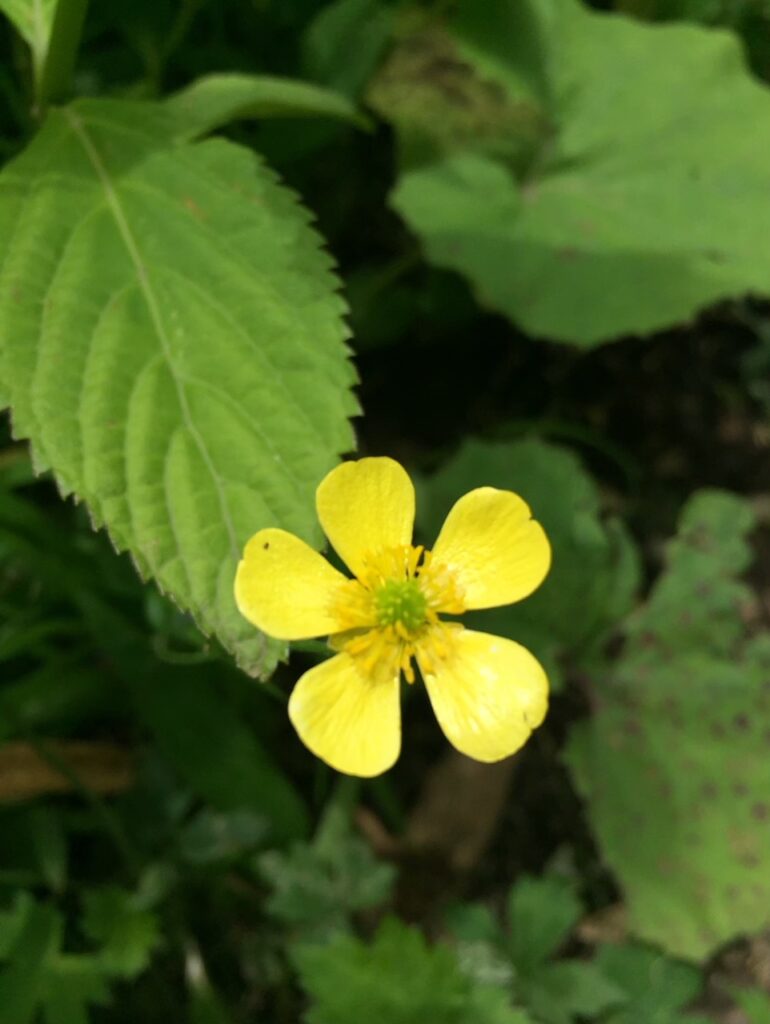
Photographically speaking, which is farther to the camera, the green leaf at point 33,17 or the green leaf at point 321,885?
the green leaf at point 321,885

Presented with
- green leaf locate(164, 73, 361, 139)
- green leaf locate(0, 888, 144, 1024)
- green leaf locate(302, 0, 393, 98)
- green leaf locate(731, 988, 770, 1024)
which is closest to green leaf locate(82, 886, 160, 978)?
green leaf locate(0, 888, 144, 1024)

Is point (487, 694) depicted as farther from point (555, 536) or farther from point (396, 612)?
point (555, 536)

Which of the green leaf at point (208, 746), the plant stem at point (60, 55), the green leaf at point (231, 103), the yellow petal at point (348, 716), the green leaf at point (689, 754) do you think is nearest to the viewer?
the yellow petal at point (348, 716)

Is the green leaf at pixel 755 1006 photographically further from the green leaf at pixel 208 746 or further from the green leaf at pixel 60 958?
the green leaf at pixel 60 958

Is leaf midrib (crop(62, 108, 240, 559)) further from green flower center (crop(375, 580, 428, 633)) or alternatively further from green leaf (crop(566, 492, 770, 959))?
green leaf (crop(566, 492, 770, 959))

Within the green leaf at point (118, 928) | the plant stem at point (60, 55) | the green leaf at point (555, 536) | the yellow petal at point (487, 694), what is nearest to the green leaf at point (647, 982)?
the green leaf at point (555, 536)

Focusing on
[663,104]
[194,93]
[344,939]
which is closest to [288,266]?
[194,93]

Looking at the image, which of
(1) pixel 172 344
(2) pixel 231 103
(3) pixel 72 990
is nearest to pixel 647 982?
(3) pixel 72 990

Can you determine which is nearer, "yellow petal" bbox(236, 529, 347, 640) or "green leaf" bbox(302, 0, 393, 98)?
"yellow petal" bbox(236, 529, 347, 640)
